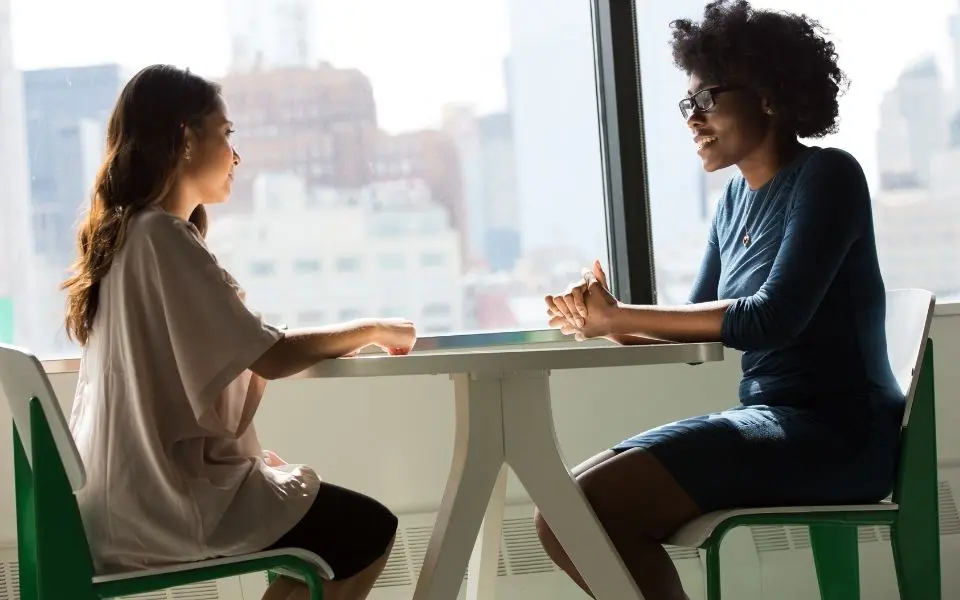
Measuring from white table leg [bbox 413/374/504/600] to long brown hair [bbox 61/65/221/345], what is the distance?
59 centimetres

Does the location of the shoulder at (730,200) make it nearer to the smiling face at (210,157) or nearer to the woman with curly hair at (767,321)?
the woman with curly hair at (767,321)

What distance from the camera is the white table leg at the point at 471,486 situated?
5.12 feet

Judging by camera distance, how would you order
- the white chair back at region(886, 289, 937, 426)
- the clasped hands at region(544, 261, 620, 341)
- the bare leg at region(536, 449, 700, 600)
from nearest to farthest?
1. the bare leg at region(536, 449, 700, 600)
2. the white chair back at region(886, 289, 937, 426)
3. the clasped hands at region(544, 261, 620, 341)

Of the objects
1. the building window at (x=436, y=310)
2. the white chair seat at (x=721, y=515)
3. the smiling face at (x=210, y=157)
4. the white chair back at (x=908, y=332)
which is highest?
the smiling face at (x=210, y=157)

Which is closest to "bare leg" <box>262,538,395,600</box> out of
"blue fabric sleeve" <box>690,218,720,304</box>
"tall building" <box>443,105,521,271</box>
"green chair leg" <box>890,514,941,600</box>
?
"green chair leg" <box>890,514,941,600</box>

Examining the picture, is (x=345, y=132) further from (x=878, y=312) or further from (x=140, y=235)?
(x=878, y=312)

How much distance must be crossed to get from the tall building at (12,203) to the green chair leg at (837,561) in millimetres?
1954

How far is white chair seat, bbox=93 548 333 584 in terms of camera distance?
1477mm

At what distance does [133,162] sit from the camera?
1.71 meters

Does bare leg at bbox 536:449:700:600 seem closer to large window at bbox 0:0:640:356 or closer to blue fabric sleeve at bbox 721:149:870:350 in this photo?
blue fabric sleeve at bbox 721:149:870:350

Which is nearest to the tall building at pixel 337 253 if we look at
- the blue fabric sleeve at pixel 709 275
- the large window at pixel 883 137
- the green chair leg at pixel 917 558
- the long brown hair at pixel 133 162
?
the large window at pixel 883 137

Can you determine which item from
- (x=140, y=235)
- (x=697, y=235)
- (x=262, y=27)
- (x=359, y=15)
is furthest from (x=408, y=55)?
(x=140, y=235)

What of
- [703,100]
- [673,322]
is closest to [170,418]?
[673,322]

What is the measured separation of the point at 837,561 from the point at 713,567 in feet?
1.55
